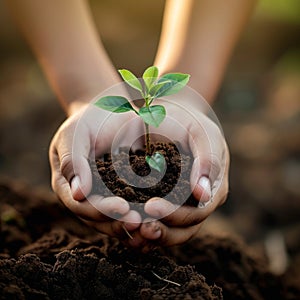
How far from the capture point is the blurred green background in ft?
9.80

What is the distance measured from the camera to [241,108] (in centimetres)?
397

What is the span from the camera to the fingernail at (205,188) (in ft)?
4.19

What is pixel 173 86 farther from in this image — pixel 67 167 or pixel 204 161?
pixel 67 167

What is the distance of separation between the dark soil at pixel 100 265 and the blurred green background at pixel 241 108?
91 cm

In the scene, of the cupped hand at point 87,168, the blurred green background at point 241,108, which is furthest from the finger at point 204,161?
the blurred green background at point 241,108

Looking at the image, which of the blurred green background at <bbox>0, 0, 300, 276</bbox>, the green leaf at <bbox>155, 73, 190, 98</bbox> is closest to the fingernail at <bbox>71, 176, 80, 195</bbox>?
the green leaf at <bbox>155, 73, 190, 98</bbox>

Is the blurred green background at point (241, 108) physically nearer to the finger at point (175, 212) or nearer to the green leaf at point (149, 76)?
the finger at point (175, 212)

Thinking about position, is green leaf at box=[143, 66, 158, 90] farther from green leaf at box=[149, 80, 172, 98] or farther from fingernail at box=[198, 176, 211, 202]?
fingernail at box=[198, 176, 211, 202]

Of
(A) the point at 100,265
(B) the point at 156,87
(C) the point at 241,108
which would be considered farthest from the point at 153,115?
(C) the point at 241,108

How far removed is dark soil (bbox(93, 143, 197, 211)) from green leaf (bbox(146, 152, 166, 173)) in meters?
0.02

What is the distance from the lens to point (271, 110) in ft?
12.8

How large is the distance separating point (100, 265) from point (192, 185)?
300mm

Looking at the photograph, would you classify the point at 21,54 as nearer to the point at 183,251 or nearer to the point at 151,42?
the point at 151,42

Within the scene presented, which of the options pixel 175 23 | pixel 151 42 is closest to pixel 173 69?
pixel 175 23
